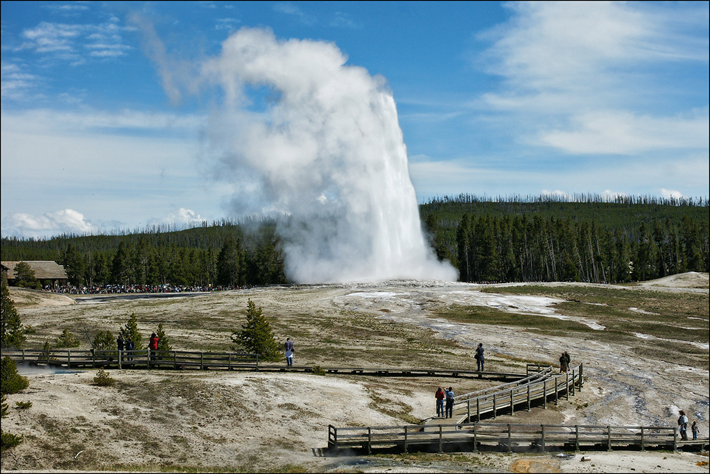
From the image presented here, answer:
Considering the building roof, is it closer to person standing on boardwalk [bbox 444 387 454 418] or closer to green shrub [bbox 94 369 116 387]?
green shrub [bbox 94 369 116 387]

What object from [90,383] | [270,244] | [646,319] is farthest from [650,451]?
[270,244]

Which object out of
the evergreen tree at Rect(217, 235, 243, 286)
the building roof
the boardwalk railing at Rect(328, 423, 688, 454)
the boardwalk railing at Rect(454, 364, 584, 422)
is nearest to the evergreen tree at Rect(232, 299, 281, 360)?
the boardwalk railing at Rect(454, 364, 584, 422)

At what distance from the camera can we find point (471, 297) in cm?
7425

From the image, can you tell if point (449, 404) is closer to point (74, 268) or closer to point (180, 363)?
point (180, 363)

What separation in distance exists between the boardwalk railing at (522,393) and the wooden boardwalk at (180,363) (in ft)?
9.10

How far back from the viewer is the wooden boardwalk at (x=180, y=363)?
31.1 metres

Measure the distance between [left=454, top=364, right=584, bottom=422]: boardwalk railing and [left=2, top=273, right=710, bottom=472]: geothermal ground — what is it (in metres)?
0.74

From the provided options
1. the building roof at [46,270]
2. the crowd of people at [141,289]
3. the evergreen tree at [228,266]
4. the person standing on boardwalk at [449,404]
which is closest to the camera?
the person standing on boardwalk at [449,404]

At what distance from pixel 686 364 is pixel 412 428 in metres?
27.0

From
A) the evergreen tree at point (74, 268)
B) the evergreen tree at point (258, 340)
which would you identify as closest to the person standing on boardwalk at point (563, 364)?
the evergreen tree at point (258, 340)

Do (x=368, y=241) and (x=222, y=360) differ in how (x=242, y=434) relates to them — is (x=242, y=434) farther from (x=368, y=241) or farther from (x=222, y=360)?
(x=368, y=241)

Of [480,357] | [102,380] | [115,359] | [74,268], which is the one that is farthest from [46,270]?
[480,357]

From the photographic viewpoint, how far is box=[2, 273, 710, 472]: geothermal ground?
2106 cm

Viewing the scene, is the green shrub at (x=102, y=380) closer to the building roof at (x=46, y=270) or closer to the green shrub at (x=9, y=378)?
the green shrub at (x=9, y=378)
